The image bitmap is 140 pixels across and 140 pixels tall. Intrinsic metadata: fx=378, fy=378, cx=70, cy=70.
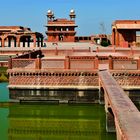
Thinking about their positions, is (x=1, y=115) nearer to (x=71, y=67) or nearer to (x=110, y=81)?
(x=71, y=67)

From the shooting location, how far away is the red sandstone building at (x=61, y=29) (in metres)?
55.9

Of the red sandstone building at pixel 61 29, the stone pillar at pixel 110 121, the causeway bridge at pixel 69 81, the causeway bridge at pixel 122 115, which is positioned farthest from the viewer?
the red sandstone building at pixel 61 29

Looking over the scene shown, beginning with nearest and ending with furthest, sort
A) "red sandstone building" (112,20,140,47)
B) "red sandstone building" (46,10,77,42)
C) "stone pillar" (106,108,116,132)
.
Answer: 1. "stone pillar" (106,108,116,132)
2. "red sandstone building" (112,20,140,47)
3. "red sandstone building" (46,10,77,42)

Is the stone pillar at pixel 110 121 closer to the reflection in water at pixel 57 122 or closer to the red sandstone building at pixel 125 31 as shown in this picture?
the reflection in water at pixel 57 122

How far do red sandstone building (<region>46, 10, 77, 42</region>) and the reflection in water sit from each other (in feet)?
131

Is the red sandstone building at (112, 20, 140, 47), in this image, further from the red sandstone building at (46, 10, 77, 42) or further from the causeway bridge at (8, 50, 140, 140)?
the causeway bridge at (8, 50, 140, 140)

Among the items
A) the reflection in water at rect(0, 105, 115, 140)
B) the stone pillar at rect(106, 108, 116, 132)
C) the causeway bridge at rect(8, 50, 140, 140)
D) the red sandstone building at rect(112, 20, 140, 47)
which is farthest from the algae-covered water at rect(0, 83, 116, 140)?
the red sandstone building at rect(112, 20, 140, 47)

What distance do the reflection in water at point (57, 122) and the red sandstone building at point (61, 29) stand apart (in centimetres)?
3979

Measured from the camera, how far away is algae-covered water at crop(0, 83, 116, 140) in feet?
41.3

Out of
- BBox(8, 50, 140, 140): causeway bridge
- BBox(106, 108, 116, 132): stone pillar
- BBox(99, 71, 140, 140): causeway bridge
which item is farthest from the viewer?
BBox(8, 50, 140, 140): causeway bridge

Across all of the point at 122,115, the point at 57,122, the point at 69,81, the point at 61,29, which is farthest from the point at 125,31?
the point at 122,115

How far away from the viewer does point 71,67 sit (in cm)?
1714

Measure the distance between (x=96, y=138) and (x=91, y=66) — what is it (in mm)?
5567

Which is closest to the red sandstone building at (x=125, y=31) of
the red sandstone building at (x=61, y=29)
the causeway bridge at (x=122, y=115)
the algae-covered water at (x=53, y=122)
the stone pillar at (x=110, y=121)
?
the red sandstone building at (x=61, y=29)
